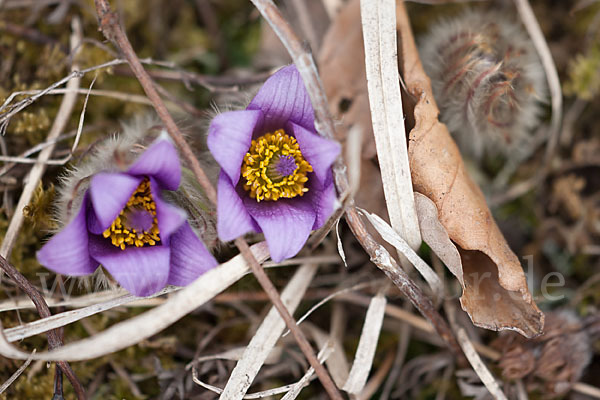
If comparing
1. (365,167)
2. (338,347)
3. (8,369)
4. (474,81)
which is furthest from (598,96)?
(8,369)

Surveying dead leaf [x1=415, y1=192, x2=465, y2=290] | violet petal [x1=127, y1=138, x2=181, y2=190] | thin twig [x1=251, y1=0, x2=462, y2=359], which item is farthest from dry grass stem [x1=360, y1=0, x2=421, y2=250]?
violet petal [x1=127, y1=138, x2=181, y2=190]

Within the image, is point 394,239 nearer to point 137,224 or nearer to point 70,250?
point 137,224

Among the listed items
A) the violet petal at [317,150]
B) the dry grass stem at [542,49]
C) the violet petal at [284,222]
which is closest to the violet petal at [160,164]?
the violet petal at [284,222]

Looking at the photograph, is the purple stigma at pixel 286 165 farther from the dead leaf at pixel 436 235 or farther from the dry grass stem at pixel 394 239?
the dead leaf at pixel 436 235

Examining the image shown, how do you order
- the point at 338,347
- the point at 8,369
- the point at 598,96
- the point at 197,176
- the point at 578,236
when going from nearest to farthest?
the point at 197,176 → the point at 8,369 → the point at 338,347 → the point at 578,236 → the point at 598,96

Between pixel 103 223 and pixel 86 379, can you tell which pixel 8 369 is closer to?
pixel 86 379

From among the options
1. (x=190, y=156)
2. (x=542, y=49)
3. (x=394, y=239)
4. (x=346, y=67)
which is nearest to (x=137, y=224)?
(x=190, y=156)
